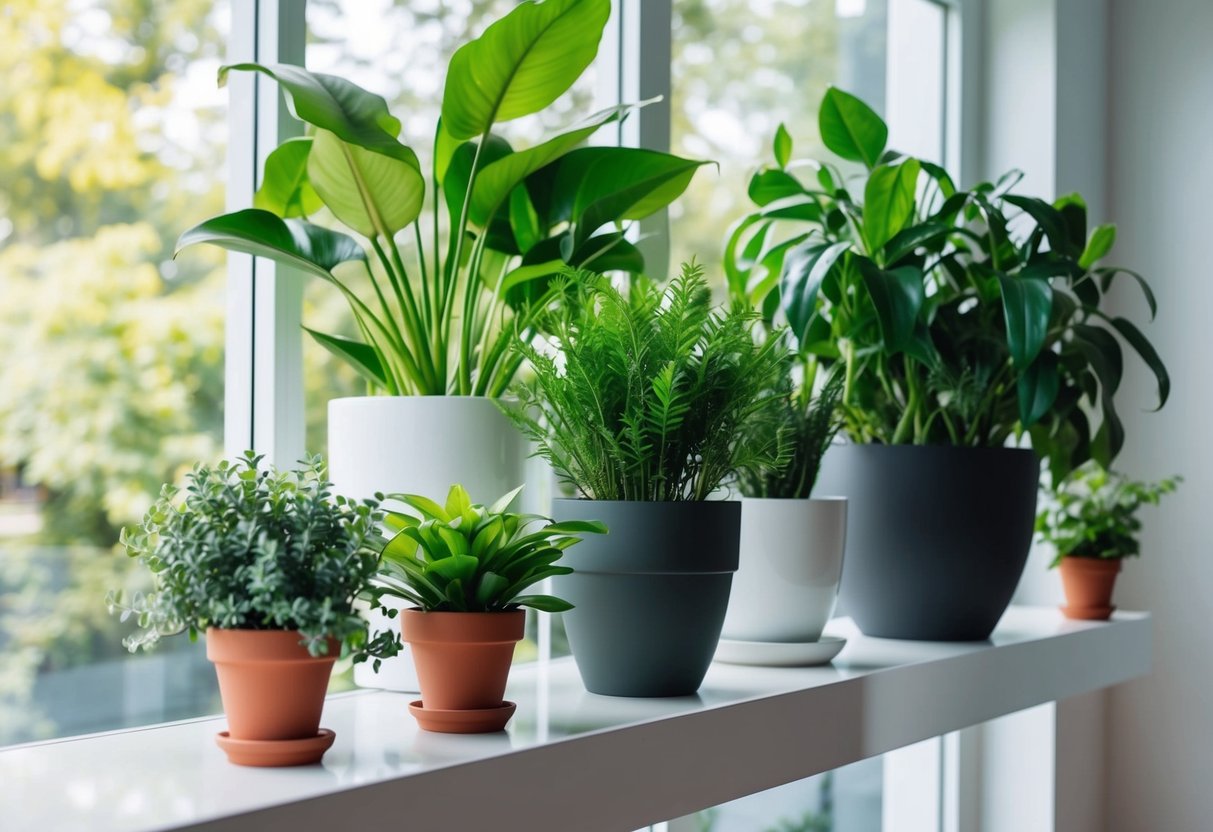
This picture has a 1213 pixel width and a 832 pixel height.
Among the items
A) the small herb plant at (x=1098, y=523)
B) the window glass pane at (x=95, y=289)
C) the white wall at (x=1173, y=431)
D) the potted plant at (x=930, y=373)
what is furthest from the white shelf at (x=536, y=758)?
the window glass pane at (x=95, y=289)

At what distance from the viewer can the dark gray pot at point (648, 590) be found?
904mm

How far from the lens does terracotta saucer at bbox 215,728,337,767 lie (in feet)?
2.27

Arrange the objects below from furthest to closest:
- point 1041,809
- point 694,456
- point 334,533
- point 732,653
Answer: point 1041,809 < point 732,653 < point 694,456 < point 334,533

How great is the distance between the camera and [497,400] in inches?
38.1

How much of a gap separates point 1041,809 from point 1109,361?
3.17 feet

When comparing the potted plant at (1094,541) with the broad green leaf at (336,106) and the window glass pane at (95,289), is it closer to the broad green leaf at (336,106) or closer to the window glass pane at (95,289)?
the broad green leaf at (336,106)

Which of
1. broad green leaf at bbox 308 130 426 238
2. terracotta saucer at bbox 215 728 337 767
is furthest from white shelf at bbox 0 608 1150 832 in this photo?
broad green leaf at bbox 308 130 426 238

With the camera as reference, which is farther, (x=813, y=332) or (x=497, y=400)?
(x=813, y=332)

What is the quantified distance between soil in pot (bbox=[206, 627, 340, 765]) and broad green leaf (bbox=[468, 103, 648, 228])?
0.47m

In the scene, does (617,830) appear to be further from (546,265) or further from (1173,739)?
(1173,739)

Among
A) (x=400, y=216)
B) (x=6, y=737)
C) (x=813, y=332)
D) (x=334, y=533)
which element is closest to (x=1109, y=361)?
(x=813, y=332)

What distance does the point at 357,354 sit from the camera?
104cm

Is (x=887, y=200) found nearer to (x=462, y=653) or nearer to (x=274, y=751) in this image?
(x=462, y=653)

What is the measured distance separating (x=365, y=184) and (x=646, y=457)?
0.33 meters
